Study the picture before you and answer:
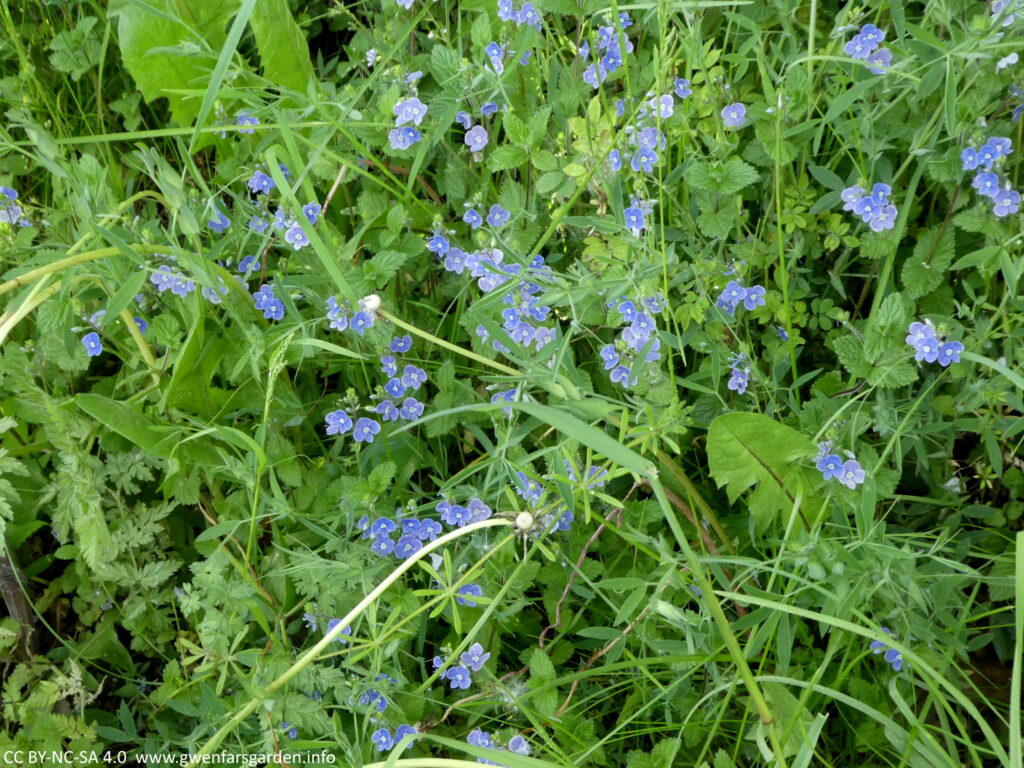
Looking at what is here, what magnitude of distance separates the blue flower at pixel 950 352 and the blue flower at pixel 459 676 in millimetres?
1258

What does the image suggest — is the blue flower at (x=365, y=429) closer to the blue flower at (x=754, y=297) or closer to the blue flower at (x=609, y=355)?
the blue flower at (x=609, y=355)

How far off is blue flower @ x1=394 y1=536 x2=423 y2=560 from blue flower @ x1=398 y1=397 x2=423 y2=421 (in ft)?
1.07

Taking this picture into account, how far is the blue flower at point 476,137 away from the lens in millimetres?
2268

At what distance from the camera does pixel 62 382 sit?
245cm

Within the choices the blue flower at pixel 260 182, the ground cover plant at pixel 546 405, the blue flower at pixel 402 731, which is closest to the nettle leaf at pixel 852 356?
the ground cover plant at pixel 546 405

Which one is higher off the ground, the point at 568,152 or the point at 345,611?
the point at 568,152

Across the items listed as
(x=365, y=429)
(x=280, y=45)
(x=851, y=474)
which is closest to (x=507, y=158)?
(x=365, y=429)

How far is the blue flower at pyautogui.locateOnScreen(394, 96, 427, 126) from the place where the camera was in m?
2.19

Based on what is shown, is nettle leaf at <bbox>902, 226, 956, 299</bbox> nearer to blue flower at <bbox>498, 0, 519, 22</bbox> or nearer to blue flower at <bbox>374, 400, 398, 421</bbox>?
blue flower at <bbox>498, 0, 519, 22</bbox>

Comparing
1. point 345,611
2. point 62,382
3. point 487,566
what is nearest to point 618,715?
point 487,566

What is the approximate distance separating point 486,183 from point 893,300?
1.07m

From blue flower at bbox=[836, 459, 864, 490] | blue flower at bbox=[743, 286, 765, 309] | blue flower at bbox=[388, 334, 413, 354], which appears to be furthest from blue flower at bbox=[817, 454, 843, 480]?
blue flower at bbox=[388, 334, 413, 354]

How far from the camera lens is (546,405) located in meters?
1.83

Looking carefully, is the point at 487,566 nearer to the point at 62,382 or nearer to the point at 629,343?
the point at 629,343
